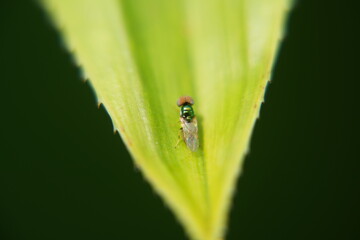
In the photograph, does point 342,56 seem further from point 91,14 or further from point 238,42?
point 91,14

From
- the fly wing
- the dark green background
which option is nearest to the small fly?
the fly wing

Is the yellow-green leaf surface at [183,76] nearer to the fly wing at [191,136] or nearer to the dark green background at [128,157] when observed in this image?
the fly wing at [191,136]

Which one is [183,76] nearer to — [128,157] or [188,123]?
[188,123]

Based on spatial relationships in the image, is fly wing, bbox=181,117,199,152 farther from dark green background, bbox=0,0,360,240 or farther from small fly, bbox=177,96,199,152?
dark green background, bbox=0,0,360,240

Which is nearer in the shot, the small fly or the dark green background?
the small fly

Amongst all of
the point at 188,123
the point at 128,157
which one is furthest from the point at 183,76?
the point at 128,157

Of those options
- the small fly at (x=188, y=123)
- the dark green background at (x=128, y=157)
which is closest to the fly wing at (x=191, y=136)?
the small fly at (x=188, y=123)

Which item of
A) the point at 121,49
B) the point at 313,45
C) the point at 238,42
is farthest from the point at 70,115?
the point at 313,45
